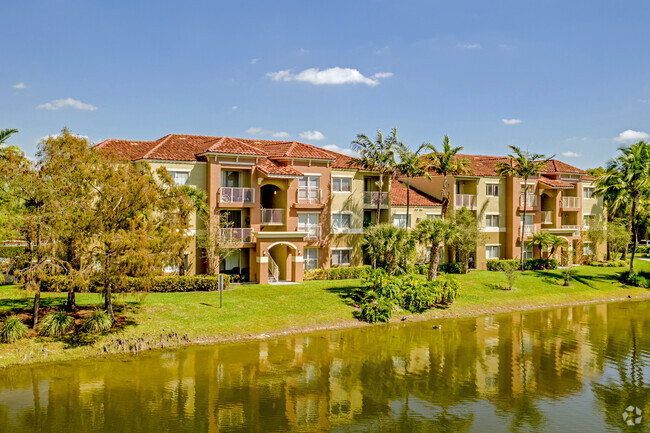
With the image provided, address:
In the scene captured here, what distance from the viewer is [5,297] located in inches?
1222

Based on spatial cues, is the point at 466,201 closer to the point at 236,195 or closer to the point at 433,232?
the point at 433,232

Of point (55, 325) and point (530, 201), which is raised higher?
point (530, 201)

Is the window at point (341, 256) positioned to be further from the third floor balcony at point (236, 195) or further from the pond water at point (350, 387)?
the pond water at point (350, 387)

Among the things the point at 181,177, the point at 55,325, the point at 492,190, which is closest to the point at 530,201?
the point at 492,190

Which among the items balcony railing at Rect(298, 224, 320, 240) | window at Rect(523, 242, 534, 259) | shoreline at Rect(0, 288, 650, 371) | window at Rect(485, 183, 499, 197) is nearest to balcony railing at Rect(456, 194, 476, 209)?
window at Rect(485, 183, 499, 197)

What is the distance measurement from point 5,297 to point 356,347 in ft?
63.7

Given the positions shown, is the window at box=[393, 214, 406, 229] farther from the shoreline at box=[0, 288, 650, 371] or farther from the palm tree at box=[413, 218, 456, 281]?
the shoreline at box=[0, 288, 650, 371]

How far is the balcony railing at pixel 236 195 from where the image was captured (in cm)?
4066

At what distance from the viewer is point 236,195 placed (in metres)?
41.1

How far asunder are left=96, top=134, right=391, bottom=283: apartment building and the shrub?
8032 millimetres

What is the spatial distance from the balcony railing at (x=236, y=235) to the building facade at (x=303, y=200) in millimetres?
75

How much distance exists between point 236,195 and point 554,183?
3474 cm

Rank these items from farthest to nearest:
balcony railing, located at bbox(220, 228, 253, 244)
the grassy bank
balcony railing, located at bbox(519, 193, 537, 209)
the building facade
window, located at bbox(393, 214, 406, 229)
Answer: balcony railing, located at bbox(519, 193, 537, 209)
window, located at bbox(393, 214, 406, 229)
the building facade
balcony railing, located at bbox(220, 228, 253, 244)
the grassy bank

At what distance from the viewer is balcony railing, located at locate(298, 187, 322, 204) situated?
44.8m
